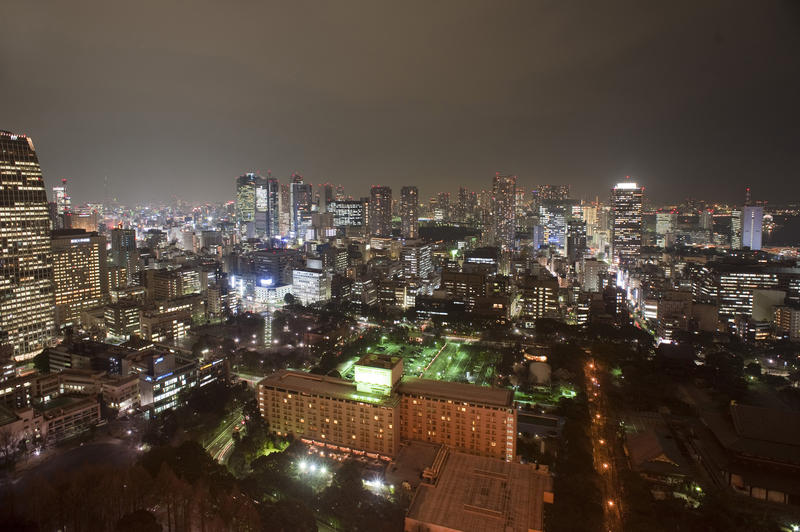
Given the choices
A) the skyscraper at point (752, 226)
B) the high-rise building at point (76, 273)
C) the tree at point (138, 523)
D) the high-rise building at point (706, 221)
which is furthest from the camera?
the high-rise building at point (706, 221)

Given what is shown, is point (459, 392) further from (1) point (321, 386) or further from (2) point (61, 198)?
(2) point (61, 198)

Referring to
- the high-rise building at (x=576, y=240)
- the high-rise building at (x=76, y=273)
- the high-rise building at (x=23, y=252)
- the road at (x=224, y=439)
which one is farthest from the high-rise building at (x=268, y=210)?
the road at (x=224, y=439)

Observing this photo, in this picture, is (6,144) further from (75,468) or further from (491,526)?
(491,526)

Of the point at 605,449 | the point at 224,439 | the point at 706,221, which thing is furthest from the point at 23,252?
the point at 706,221

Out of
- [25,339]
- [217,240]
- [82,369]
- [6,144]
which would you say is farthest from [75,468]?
[217,240]

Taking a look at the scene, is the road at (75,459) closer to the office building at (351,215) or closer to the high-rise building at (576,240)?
the high-rise building at (576,240)
